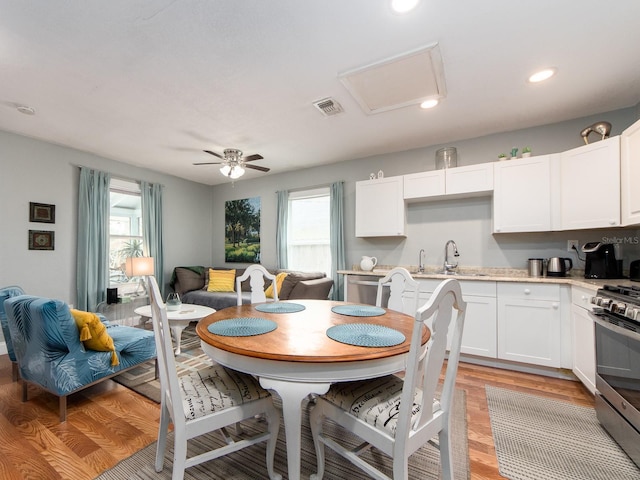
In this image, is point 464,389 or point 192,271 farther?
point 192,271

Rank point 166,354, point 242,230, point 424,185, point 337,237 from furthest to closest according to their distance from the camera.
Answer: point 242,230 < point 337,237 < point 424,185 < point 166,354

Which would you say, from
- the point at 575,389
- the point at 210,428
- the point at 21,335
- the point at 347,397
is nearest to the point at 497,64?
the point at 347,397

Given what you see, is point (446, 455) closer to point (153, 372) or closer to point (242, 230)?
point (153, 372)

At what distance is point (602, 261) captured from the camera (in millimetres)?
2658

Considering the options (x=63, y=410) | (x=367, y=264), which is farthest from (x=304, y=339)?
(x=367, y=264)

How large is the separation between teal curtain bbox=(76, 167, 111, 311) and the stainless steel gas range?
212 inches

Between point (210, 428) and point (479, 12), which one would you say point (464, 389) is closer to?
point (210, 428)

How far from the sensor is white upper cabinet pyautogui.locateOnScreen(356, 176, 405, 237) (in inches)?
146

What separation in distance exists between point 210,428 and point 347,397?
0.64 metres

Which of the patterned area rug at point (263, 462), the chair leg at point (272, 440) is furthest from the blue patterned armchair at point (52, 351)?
the chair leg at point (272, 440)

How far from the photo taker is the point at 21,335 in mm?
2111

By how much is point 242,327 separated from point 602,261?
3.27 meters

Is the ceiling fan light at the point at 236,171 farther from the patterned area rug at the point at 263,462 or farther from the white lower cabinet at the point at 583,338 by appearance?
the white lower cabinet at the point at 583,338

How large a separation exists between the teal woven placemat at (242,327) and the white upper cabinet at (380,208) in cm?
247
